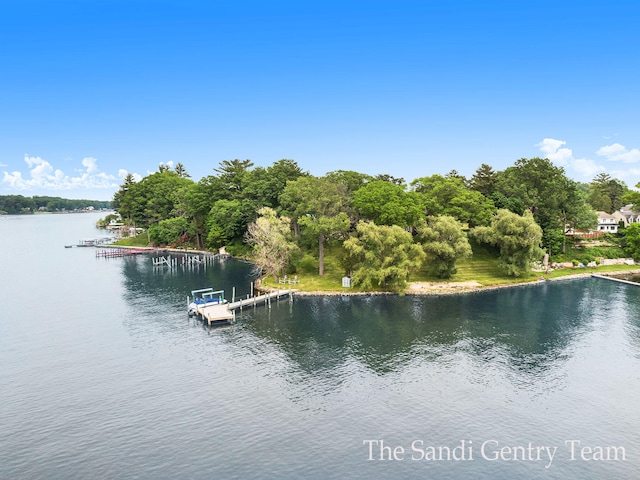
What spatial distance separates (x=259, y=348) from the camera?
50.2m

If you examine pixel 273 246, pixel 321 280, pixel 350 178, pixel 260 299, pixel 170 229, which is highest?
pixel 350 178

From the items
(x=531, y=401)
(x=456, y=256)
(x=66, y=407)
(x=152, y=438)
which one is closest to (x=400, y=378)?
(x=531, y=401)

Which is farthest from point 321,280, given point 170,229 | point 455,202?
point 170,229

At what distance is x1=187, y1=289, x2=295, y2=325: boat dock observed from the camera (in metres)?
60.2

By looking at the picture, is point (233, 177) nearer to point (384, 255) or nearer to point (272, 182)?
point (272, 182)

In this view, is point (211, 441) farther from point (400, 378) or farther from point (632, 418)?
point (632, 418)

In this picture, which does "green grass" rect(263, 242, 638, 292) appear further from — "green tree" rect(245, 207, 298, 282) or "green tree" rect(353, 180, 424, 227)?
"green tree" rect(353, 180, 424, 227)

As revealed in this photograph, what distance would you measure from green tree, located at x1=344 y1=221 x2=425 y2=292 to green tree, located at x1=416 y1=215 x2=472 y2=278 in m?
6.52

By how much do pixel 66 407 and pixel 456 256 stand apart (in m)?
65.8

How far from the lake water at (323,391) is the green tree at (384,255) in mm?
5228

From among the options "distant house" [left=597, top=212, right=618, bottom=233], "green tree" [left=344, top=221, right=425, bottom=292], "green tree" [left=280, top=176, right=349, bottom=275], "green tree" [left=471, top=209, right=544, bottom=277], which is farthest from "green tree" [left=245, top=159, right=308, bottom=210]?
"distant house" [left=597, top=212, right=618, bottom=233]

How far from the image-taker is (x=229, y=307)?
213 ft

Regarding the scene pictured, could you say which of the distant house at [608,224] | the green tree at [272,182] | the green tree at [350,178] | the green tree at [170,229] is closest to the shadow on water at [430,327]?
the green tree at [350,178]

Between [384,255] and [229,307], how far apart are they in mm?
27669
